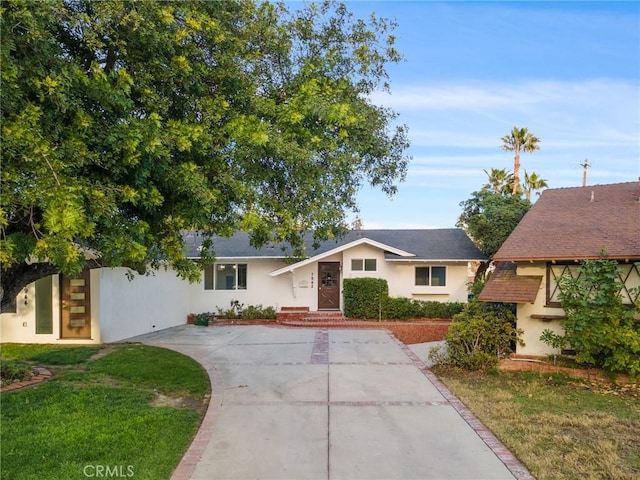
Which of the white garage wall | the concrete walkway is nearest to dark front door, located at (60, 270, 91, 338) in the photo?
the white garage wall

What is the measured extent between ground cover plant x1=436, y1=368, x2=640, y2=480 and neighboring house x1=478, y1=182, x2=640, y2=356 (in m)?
1.72

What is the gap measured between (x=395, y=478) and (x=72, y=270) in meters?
3.97

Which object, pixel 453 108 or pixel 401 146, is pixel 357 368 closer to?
pixel 401 146

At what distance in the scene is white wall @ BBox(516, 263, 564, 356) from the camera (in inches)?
461

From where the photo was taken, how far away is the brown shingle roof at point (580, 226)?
1110 cm

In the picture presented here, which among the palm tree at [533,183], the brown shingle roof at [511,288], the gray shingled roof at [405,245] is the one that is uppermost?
the palm tree at [533,183]

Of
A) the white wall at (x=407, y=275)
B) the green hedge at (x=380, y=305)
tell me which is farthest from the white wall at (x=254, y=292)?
the green hedge at (x=380, y=305)

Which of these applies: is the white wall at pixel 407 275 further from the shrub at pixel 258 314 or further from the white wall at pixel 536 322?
the white wall at pixel 536 322

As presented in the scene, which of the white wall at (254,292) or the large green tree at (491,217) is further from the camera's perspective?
the white wall at (254,292)

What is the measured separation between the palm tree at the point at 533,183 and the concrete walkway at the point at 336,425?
25.8 m

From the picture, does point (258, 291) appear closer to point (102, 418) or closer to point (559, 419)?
point (102, 418)

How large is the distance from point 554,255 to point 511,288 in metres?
1.33

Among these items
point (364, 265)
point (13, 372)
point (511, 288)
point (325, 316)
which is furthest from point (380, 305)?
point (13, 372)

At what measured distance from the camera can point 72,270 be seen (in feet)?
14.3
